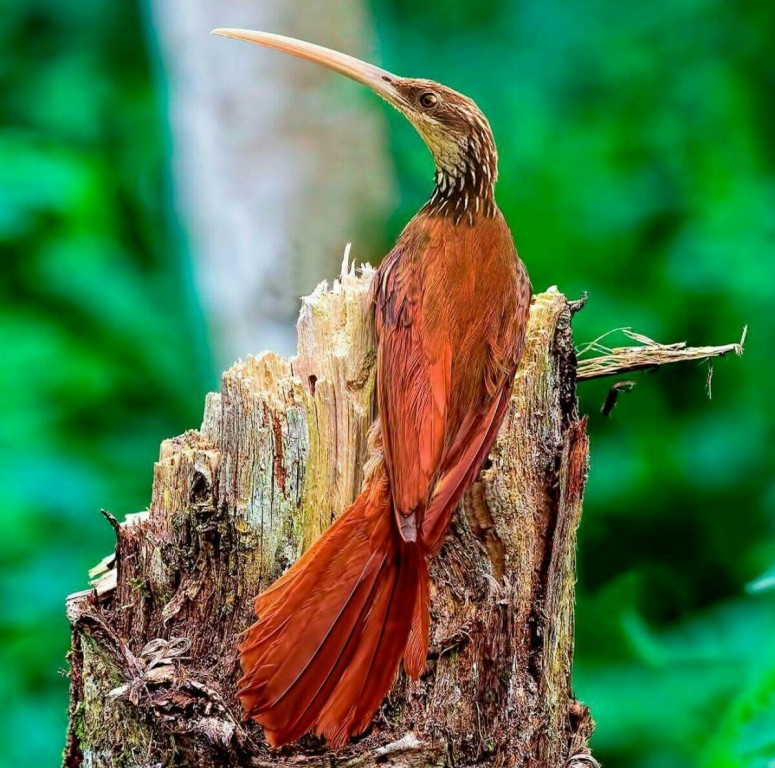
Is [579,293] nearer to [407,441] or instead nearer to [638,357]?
[638,357]

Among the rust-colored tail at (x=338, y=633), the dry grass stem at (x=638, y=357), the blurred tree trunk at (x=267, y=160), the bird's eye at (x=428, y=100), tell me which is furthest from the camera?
the blurred tree trunk at (x=267, y=160)

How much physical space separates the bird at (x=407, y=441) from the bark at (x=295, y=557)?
8cm

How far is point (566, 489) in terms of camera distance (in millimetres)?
2193

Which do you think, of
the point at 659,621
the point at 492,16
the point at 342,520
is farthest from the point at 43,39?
the point at 659,621

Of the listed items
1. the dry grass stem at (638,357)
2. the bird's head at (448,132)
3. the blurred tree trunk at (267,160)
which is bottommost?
the dry grass stem at (638,357)

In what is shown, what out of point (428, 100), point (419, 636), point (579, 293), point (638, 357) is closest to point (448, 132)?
point (428, 100)

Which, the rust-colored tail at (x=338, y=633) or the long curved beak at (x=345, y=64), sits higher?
the long curved beak at (x=345, y=64)

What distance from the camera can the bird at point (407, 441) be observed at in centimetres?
182

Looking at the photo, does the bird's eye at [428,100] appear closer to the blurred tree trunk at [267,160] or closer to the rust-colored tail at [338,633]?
the blurred tree trunk at [267,160]

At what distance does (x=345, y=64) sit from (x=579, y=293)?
1.07 m

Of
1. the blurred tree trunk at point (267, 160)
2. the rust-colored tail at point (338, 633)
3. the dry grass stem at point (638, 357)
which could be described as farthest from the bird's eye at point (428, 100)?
the rust-colored tail at point (338, 633)

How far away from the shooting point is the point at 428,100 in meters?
2.24

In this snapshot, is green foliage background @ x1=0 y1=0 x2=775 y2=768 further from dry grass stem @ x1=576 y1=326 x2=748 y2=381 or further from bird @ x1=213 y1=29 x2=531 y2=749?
bird @ x1=213 y1=29 x2=531 y2=749

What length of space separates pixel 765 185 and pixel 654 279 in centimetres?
45
